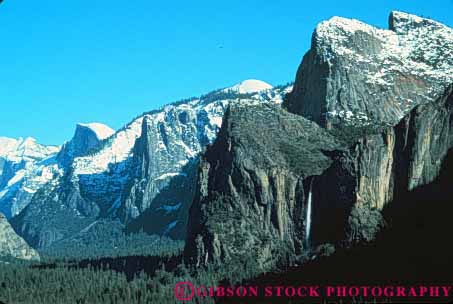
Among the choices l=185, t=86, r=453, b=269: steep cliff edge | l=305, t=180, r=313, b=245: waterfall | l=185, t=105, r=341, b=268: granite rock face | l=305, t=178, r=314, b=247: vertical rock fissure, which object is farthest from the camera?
l=185, t=105, r=341, b=268: granite rock face

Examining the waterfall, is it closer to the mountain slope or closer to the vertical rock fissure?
the vertical rock fissure

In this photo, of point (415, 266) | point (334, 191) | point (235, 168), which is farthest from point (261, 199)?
point (415, 266)

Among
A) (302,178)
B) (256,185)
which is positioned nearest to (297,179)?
(302,178)

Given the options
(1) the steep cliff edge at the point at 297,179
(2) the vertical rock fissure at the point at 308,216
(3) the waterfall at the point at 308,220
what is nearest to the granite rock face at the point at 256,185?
(1) the steep cliff edge at the point at 297,179

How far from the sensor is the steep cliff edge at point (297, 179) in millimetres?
154125

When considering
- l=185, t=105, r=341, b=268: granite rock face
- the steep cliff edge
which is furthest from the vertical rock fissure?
l=185, t=105, r=341, b=268: granite rock face

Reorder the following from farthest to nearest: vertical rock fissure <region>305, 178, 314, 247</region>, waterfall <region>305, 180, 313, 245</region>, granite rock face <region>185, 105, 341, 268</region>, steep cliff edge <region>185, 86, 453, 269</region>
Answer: granite rock face <region>185, 105, 341, 268</region> → vertical rock fissure <region>305, 178, 314, 247</region> → waterfall <region>305, 180, 313, 245</region> → steep cliff edge <region>185, 86, 453, 269</region>

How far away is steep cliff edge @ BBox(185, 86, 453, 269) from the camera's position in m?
154

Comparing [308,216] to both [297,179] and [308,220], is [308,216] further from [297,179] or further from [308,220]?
[297,179]

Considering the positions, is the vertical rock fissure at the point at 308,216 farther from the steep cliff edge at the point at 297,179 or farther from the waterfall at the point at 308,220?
the steep cliff edge at the point at 297,179

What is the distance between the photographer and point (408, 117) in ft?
509

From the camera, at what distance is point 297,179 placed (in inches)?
6919

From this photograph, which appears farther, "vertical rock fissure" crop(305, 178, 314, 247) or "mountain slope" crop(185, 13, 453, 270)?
"vertical rock fissure" crop(305, 178, 314, 247)

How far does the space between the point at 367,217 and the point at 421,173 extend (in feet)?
52.8
